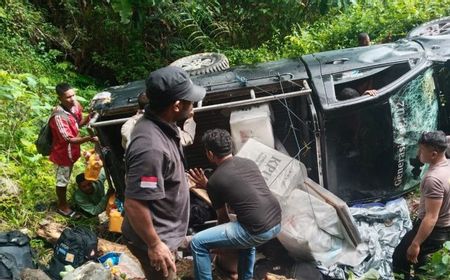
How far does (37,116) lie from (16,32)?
3658 millimetres

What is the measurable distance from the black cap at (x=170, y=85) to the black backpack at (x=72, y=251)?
2218 millimetres

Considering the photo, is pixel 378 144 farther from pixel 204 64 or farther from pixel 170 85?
pixel 170 85

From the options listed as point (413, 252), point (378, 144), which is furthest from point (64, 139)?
point (413, 252)

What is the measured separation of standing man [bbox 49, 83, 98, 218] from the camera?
480 cm

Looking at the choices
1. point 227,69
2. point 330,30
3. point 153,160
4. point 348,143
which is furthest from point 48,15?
point 153,160

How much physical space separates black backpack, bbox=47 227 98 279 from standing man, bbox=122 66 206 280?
1.60 m

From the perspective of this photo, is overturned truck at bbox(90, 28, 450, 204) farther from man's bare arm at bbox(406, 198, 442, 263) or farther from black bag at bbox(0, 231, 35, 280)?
man's bare arm at bbox(406, 198, 442, 263)

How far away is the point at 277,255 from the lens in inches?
171

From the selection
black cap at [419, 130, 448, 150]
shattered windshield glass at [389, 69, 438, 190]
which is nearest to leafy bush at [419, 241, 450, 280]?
black cap at [419, 130, 448, 150]

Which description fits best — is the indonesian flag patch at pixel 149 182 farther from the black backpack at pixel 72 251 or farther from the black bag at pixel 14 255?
the black backpack at pixel 72 251

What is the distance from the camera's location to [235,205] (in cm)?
342

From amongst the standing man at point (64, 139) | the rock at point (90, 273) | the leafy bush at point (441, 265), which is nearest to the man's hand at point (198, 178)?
the standing man at point (64, 139)

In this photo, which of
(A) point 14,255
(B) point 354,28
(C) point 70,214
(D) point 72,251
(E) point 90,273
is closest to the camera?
(E) point 90,273

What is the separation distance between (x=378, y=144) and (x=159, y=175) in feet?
9.19
